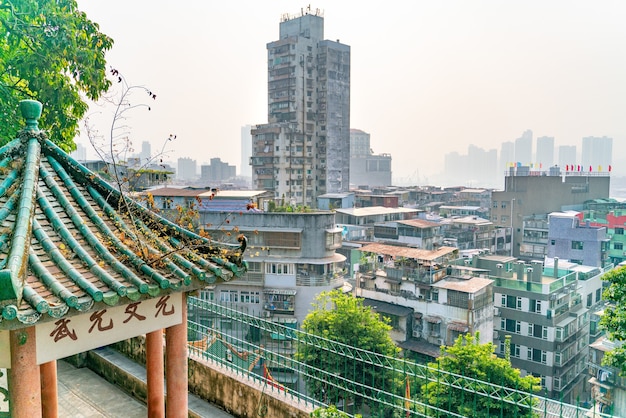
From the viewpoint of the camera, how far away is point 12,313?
10.0 feet

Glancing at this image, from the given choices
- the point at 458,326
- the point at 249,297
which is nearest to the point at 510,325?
the point at 458,326

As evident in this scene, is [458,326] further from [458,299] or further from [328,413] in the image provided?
[328,413]

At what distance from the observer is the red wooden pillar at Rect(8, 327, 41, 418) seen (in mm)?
3609

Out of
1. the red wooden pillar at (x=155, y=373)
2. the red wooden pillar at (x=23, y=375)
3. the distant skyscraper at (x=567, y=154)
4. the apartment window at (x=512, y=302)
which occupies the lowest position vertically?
the apartment window at (x=512, y=302)

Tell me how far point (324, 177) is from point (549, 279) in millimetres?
36397

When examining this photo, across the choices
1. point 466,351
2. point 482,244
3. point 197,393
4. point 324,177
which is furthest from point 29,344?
point 324,177

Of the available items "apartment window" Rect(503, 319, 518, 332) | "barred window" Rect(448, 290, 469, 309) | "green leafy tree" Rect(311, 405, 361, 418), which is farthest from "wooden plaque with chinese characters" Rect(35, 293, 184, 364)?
"apartment window" Rect(503, 319, 518, 332)

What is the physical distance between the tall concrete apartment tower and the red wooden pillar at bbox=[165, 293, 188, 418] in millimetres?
50649

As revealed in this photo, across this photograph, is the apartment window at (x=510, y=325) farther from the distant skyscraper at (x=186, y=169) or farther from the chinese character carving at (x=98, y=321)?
the distant skyscraper at (x=186, y=169)

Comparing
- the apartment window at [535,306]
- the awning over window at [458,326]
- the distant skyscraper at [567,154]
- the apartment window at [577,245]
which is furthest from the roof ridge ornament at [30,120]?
the distant skyscraper at [567,154]

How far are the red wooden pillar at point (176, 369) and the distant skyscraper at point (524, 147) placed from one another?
193m

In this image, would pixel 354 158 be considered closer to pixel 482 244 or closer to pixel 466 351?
pixel 482 244

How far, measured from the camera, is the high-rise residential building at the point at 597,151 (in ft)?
480

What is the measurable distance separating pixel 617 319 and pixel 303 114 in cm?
5170
